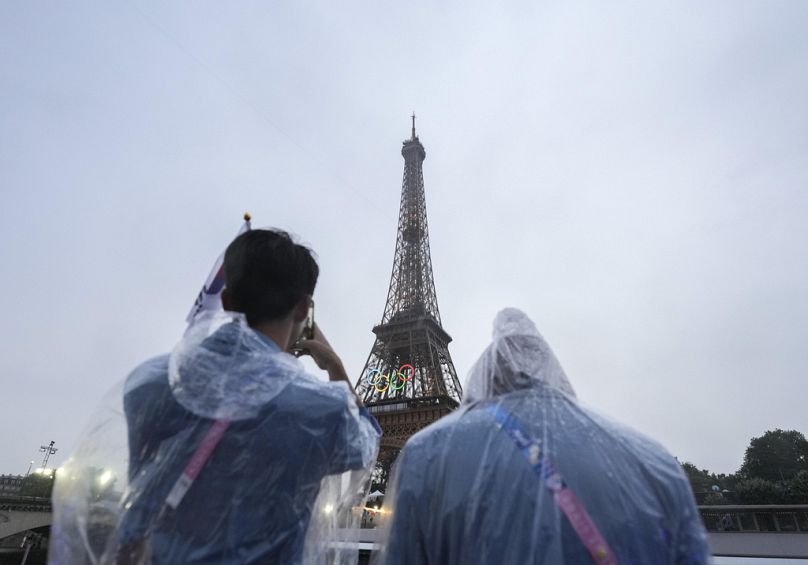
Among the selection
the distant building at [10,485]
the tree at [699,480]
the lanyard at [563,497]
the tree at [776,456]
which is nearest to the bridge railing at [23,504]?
the distant building at [10,485]

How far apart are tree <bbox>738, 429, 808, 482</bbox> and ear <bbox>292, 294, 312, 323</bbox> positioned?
68353 millimetres

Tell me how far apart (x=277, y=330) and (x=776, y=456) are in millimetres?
72343

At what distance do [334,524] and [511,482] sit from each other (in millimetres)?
792

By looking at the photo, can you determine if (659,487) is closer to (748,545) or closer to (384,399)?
(748,545)

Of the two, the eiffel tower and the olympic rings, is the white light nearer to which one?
the eiffel tower

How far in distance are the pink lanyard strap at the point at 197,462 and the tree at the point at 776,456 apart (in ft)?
225

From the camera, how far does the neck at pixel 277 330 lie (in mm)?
1668

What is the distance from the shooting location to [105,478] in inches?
56.9

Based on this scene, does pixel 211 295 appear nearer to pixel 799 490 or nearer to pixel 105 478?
pixel 105 478

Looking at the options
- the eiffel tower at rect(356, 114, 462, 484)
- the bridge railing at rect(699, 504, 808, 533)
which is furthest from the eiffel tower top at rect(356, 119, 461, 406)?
the bridge railing at rect(699, 504, 808, 533)

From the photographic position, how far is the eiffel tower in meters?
28.6

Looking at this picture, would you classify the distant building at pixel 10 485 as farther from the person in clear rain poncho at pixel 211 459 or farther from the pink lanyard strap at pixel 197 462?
the pink lanyard strap at pixel 197 462

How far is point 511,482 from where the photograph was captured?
1.41 meters

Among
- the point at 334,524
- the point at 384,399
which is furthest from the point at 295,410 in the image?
the point at 384,399
